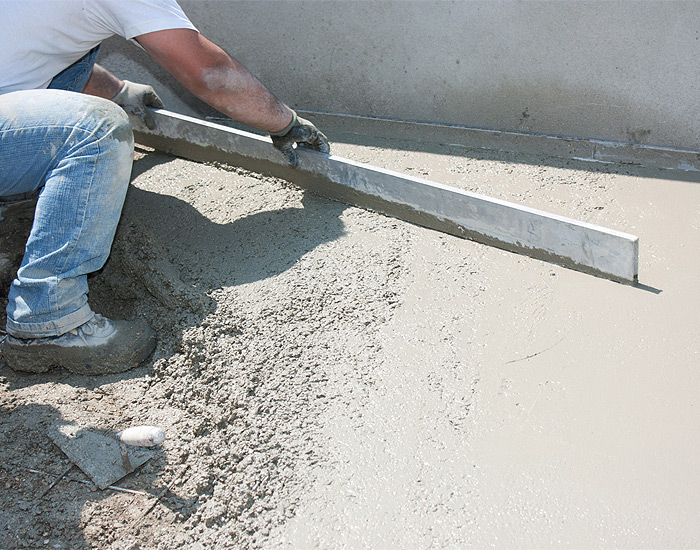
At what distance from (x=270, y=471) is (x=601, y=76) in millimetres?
2102

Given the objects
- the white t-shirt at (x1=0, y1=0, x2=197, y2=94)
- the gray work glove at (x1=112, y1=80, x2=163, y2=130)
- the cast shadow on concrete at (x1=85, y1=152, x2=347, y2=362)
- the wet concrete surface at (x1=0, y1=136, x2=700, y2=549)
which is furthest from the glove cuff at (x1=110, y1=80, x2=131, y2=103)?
the wet concrete surface at (x1=0, y1=136, x2=700, y2=549)

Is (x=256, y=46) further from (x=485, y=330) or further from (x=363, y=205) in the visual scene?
(x=485, y=330)

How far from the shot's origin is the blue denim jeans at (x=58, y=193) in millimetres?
1837

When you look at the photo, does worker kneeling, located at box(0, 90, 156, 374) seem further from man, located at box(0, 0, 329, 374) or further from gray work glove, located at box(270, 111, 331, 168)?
gray work glove, located at box(270, 111, 331, 168)

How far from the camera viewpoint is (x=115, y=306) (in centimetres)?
220

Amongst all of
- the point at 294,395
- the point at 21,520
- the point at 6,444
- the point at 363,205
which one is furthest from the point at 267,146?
the point at 21,520

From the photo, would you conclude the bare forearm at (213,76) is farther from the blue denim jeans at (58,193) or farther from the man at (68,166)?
the blue denim jeans at (58,193)

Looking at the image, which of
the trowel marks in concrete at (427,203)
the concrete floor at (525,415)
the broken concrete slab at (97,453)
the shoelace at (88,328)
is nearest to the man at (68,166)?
the shoelace at (88,328)

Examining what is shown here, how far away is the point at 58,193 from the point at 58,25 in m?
0.59

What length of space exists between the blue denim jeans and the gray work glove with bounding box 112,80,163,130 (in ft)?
3.13

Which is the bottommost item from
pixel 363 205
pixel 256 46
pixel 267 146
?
pixel 363 205

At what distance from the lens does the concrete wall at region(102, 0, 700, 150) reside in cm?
241

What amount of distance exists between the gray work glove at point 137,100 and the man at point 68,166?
0.78 m

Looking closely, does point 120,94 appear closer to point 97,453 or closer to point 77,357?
point 77,357
